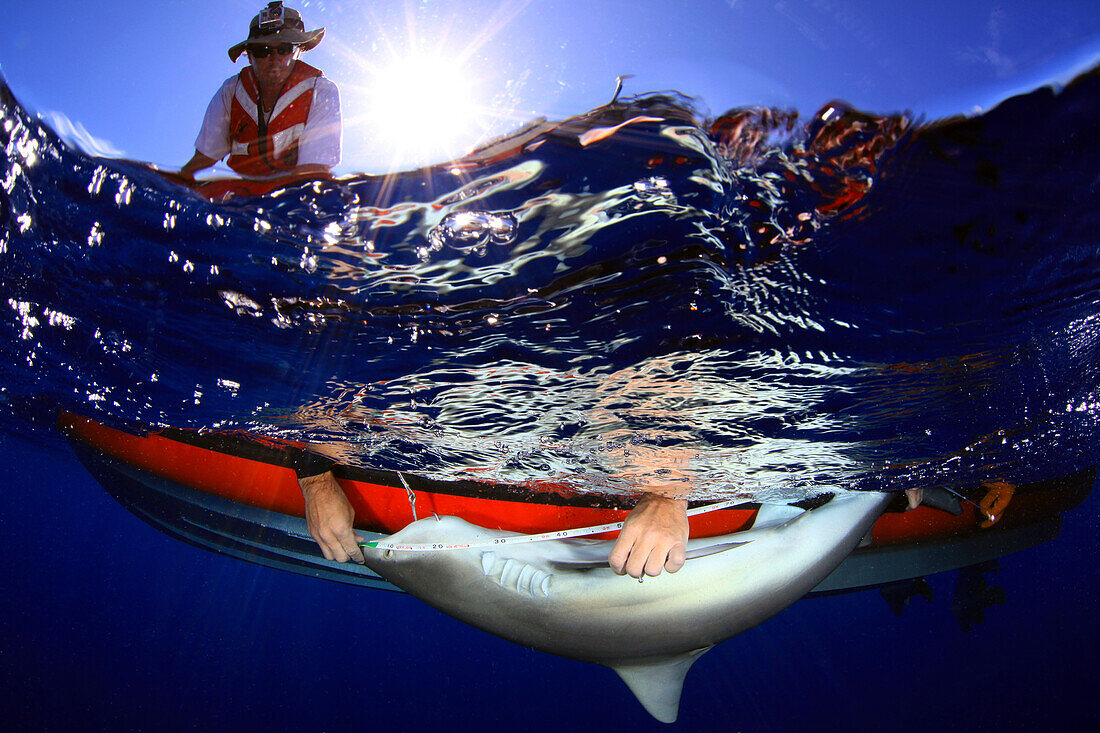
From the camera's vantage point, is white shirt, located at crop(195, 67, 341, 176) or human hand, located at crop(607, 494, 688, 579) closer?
white shirt, located at crop(195, 67, 341, 176)

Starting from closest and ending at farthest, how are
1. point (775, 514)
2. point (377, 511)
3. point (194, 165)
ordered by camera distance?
point (194, 165) < point (775, 514) < point (377, 511)

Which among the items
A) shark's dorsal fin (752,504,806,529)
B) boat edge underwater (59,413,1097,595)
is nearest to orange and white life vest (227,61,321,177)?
boat edge underwater (59,413,1097,595)

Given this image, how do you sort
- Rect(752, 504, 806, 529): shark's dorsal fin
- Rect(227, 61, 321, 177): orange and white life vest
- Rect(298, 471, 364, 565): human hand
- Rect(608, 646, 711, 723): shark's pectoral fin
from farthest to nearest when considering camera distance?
Rect(298, 471, 364, 565): human hand < Rect(752, 504, 806, 529): shark's dorsal fin < Rect(608, 646, 711, 723): shark's pectoral fin < Rect(227, 61, 321, 177): orange and white life vest

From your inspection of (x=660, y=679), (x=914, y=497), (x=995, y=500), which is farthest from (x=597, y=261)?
(x=995, y=500)

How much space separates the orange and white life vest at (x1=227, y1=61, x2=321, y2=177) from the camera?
2.27 meters

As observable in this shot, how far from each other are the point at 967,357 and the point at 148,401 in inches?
292

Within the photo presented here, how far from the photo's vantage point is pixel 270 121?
7.77ft

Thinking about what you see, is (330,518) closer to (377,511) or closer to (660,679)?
(377,511)

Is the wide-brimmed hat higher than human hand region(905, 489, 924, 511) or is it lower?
higher

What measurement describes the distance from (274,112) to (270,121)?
56 millimetres

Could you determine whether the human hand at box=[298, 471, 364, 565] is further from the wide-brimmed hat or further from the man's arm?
the wide-brimmed hat

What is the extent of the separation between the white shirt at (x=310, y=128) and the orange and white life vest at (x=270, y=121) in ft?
0.10

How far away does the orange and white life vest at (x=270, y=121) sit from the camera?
2268 mm

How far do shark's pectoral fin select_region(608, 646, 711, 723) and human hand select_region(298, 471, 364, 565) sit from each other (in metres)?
2.53
